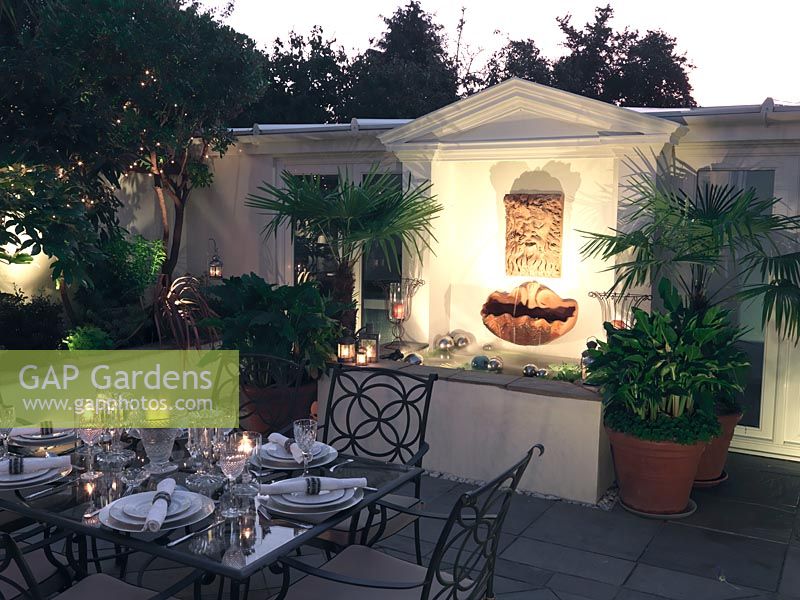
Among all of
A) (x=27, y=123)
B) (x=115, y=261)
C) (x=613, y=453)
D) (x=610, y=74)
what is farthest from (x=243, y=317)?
(x=610, y=74)

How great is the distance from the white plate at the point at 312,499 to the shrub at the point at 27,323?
6.36 m

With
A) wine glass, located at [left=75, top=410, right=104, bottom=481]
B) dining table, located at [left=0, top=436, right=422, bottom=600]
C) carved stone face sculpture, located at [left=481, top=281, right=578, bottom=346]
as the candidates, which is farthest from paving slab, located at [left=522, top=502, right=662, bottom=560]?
wine glass, located at [left=75, top=410, right=104, bottom=481]

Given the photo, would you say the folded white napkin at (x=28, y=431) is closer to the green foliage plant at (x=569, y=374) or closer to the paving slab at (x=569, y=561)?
the paving slab at (x=569, y=561)

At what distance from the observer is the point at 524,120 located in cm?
647

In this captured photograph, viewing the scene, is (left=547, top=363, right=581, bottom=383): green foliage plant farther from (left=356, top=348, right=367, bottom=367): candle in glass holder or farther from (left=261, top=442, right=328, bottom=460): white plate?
(left=261, top=442, right=328, bottom=460): white plate

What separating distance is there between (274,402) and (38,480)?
7.34 ft

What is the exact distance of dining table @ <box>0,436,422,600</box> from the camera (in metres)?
2.43

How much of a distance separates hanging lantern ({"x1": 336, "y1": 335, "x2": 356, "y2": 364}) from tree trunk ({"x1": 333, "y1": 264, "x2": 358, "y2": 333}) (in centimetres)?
49

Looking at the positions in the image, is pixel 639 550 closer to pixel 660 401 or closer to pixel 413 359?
pixel 660 401

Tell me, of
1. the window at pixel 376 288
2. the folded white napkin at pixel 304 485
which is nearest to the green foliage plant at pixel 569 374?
the window at pixel 376 288

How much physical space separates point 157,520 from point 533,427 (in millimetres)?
3137

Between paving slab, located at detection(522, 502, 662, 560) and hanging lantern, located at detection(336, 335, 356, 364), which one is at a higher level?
hanging lantern, located at detection(336, 335, 356, 364)

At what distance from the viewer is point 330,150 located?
7930mm

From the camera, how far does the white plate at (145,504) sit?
2.60 metres
